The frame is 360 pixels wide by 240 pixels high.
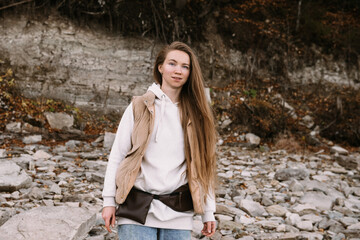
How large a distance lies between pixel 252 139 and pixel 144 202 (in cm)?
892

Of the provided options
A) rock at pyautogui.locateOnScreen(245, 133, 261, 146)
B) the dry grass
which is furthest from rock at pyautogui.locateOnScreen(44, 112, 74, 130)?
the dry grass

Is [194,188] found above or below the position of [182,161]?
below

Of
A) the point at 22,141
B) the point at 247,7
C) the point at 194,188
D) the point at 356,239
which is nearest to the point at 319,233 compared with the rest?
the point at 356,239

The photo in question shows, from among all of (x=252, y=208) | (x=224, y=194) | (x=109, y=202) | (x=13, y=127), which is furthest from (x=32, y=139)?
(x=109, y=202)

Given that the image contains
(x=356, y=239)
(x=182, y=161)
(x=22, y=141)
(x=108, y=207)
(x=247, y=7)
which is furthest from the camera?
(x=247, y=7)

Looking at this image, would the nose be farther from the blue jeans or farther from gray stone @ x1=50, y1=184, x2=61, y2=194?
gray stone @ x1=50, y1=184, x2=61, y2=194

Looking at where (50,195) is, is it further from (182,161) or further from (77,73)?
(77,73)

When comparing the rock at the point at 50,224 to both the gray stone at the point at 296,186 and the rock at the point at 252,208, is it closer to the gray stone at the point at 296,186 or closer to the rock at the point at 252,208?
the rock at the point at 252,208

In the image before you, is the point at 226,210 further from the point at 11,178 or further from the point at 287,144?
the point at 287,144

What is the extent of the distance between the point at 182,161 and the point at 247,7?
12.9 m

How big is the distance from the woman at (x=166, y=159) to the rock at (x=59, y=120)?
7953 millimetres

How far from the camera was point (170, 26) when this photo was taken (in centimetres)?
1209

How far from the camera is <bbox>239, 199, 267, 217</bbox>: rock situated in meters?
5.35

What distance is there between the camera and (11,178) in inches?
210
